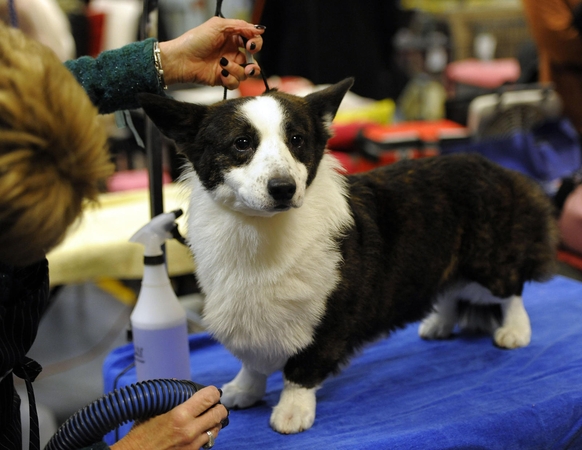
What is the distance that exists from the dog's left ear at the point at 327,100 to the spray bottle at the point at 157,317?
373mm

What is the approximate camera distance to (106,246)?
2152 mm

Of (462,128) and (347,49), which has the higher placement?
(347,49)

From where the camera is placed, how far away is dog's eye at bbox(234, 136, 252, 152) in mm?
1089

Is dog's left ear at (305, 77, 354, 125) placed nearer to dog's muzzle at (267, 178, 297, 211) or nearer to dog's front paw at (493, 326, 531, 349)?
dog's muzzle at (267, 178, 297, 211)

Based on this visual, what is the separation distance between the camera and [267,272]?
1.14 meters

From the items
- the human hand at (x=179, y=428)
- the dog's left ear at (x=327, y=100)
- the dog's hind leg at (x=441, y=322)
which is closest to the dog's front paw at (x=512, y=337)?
the dog's hind leg at (x=441, y=322)

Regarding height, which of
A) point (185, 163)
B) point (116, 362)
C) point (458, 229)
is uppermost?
point (185, 163)

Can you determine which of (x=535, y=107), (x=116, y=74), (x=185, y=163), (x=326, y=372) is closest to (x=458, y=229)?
(x=326, y=372)

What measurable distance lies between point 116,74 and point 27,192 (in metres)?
0.56

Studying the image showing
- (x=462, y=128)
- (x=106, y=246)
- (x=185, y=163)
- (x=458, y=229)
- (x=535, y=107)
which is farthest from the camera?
(x=462, y=128)

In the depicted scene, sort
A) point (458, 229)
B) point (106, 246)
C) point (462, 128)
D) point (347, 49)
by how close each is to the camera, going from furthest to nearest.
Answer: point (462, 128) < point (347, 49) < point (106, 246) < point (458, 229)

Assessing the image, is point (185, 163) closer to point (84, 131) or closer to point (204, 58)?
point (204, 58)

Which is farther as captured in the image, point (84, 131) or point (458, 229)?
point (458, 229)

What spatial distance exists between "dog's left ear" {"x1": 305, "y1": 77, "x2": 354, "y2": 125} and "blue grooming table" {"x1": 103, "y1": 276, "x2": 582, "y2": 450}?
0.53 m
